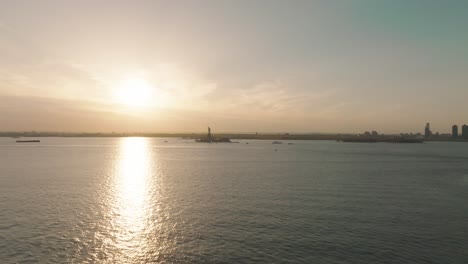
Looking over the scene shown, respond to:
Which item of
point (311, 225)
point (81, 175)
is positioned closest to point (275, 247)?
point (311, 225)

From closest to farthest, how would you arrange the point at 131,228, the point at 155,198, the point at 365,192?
the point at 131,228 < the point at 155,198 < the point at 365,192

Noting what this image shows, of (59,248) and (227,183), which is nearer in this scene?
(59,248)

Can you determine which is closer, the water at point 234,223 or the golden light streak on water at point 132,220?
the water at point 234,223

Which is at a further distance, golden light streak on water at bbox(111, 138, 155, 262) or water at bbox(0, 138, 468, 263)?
golden light streak on water at bbox(111, 138, 155, 262)

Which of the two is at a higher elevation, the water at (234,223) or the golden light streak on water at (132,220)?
the water at (234,223)

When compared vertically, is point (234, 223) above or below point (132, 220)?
above

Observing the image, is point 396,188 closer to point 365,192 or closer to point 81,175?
point 365,192

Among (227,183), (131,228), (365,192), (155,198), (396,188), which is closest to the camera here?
(131,228)

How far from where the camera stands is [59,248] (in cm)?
2388

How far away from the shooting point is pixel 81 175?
67.4m

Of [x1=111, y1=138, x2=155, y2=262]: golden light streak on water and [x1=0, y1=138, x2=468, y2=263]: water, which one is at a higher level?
[x1=0, y1=138, x2=468, y2=263]: water

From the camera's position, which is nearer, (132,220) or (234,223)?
(234,223)

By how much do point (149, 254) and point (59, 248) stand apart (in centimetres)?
717

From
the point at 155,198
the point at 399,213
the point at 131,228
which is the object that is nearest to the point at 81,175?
the point at 155,198
